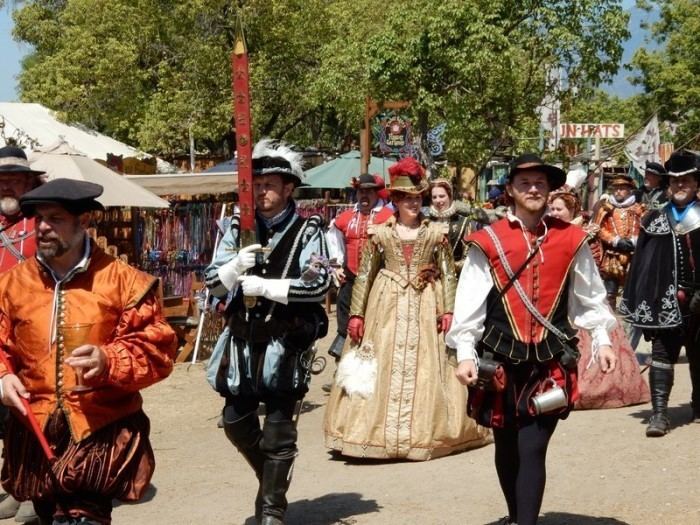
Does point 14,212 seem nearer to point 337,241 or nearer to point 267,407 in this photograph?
point 267,407

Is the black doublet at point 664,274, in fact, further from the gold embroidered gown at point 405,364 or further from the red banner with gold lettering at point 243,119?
the red banner with gold lettering at point 243,119

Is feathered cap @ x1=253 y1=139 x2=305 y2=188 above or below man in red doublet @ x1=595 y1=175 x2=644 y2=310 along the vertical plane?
above

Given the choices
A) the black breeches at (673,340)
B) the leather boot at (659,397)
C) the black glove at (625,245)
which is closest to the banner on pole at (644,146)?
the black glove at (625,245)

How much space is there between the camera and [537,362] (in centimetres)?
529

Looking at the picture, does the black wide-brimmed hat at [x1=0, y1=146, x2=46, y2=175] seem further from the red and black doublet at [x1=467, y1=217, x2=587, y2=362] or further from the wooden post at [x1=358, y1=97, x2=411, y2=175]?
the wooden post at [x1=358, y1=97, x2=411, y2=175]

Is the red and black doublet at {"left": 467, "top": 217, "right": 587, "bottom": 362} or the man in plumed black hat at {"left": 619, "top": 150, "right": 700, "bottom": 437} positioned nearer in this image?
the red and black doublet at {"left": 467, "top": 217, "right": 587, "bottom": 362}

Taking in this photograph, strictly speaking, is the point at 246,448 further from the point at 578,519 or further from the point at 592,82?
the point at 592,82

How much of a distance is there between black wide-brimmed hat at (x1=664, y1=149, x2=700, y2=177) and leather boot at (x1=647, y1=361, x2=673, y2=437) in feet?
4.42

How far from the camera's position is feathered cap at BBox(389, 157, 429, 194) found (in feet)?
26.1

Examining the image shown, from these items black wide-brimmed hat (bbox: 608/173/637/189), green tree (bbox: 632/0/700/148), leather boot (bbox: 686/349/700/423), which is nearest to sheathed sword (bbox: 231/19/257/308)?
leather boot (bbox: 686/349/700/423)

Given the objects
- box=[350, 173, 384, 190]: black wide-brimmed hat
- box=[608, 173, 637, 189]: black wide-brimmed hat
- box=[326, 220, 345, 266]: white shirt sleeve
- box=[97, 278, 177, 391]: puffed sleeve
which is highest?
box=[350, 173, 384, 190]: black wide-brimmed hat

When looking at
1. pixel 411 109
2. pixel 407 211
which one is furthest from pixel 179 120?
pixel 407 211

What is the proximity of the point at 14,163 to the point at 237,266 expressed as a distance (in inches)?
60.7

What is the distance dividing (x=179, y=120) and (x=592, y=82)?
1609cm
